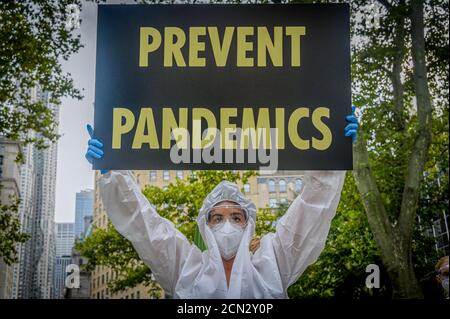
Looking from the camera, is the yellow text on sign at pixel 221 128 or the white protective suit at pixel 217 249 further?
the yellow text on sign at pixel 221 128

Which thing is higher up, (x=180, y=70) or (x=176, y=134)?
(x=180, y=70)

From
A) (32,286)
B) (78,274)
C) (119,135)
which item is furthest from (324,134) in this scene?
(32,286)

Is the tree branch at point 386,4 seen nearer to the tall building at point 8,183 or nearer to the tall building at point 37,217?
the tall building at point 37,217

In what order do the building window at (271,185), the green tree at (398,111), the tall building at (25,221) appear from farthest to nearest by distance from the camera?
the building window at (271,185) → the green tree at (398,111) → the tall building at (25,221)

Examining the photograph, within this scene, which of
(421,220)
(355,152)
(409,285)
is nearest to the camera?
(409,285)

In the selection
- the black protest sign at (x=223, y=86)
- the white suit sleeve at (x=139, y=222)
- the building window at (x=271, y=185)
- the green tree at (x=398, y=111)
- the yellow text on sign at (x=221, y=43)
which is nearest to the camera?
the white suit sleeve at (x=139, y=222)

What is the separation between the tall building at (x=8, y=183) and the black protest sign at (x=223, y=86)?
714 mm

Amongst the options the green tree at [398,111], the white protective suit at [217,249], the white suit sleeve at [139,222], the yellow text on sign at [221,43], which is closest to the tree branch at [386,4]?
the green tree at [398,111]

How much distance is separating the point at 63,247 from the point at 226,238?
40.1 inches

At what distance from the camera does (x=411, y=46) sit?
12.1 ft

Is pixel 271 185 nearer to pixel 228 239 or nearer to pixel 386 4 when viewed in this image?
pixel 228 239

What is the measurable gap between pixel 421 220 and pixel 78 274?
224 cm

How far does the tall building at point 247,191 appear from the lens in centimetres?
324

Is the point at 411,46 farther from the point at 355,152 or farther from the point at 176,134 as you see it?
the point at 176,134
